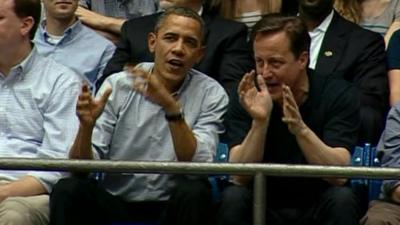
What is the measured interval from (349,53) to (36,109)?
141 cm

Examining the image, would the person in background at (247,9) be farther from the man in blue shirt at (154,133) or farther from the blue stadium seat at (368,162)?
the blue stadium seat at (368,162)

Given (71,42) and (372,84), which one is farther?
(71,42)

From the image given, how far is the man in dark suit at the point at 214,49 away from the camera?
488 centimetres

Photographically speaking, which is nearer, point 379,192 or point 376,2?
point 379,192

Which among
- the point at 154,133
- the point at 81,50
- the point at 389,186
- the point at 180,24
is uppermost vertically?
the point at 180,24

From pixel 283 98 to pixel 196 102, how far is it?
49 centimetres

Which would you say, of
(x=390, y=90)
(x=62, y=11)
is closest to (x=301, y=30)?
(x=390, y=90)

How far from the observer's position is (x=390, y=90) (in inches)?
189

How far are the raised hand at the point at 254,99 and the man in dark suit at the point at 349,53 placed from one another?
68 centimetres

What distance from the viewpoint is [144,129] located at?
4.41 metres

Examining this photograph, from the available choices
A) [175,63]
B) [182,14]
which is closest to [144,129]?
[175,63]

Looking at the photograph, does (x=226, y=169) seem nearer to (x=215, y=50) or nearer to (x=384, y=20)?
(x=215, y=50)

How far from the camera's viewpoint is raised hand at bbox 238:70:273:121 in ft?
13.4

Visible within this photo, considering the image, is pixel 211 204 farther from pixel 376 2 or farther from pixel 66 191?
pixel 376 2
